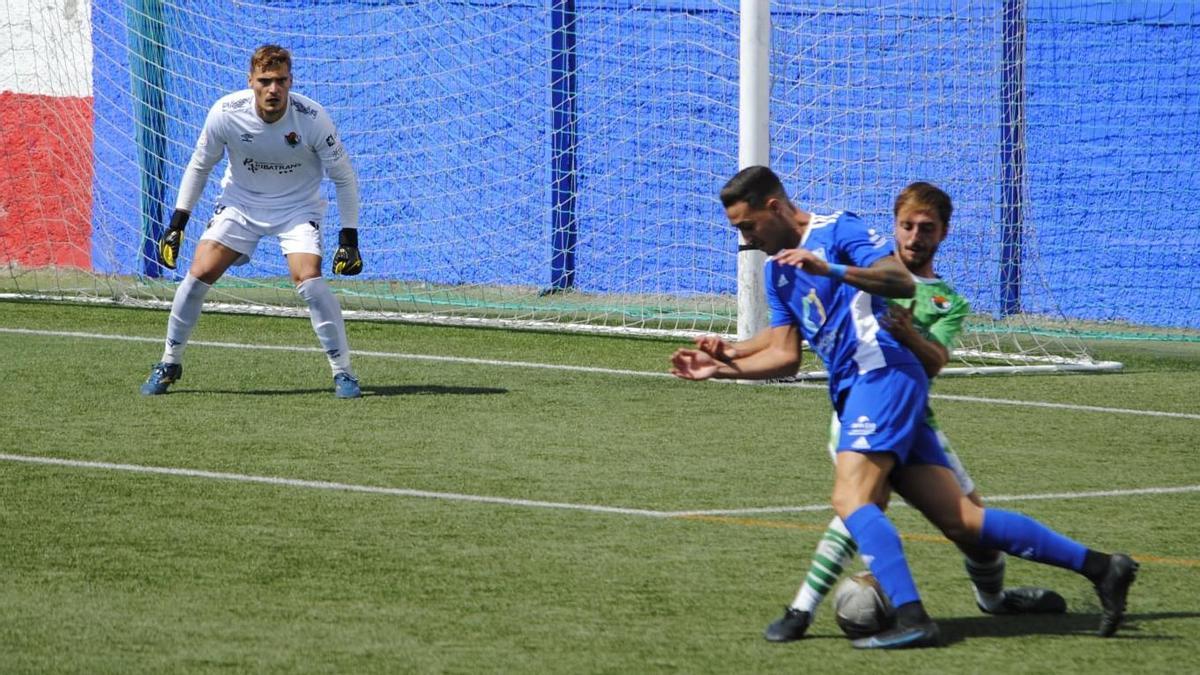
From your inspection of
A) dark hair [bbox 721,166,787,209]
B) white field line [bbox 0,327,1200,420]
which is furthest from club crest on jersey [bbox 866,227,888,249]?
white field line [bbox 0,327,1200,420]

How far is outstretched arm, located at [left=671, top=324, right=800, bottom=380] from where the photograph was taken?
5.89 m

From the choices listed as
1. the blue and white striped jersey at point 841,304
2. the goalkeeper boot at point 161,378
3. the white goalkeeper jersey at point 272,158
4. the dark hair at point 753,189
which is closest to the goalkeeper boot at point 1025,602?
the blue and white striped jersey at point 841,304

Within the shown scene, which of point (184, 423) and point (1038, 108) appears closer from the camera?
point (184, 423)

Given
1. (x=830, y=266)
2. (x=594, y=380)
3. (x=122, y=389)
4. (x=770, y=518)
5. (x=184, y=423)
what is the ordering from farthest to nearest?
(x=594, y=380)
(x=122, y=389)
(x=184, y=423)
(x=770, y=518)
(x=830, y=266)

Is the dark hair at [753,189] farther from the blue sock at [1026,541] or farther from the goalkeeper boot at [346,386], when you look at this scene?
the goalkeeper boot at [346,386]

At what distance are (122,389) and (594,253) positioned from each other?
685 cm

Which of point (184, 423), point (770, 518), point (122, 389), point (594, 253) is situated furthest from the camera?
point (594, 253)

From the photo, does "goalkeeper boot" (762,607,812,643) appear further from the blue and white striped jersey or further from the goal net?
the goal net

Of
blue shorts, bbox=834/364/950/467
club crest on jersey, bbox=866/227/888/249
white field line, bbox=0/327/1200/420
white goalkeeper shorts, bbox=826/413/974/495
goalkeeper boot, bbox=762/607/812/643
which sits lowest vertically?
white field line, bbox=0/327/1200/420

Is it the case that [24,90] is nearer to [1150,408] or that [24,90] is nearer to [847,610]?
[1150,408]

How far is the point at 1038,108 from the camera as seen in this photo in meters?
16.6

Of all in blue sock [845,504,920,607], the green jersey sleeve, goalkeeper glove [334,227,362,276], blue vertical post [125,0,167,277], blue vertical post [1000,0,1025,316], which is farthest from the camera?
blue vertical post [125,0,167,277]

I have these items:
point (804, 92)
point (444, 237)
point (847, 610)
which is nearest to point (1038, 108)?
point (804, 92)

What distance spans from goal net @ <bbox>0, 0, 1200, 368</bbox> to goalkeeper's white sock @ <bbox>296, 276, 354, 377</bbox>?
4.21 m
